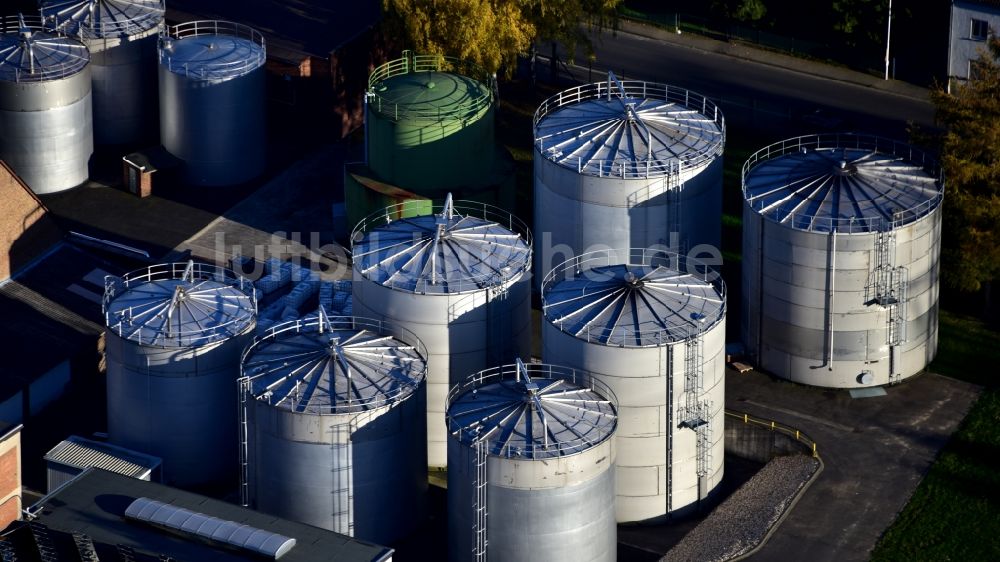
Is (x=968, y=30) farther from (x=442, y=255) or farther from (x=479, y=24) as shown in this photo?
Result: (x=442, y=255)

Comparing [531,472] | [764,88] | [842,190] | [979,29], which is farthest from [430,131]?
[979,29]

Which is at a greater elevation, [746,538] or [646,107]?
[646,107]

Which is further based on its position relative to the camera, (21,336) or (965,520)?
(21,336)

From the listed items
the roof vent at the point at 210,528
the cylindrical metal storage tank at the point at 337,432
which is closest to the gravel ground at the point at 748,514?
the cylindrical metal storage tank at the point at 337,432

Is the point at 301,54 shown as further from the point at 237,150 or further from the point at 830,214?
the point at 830,214

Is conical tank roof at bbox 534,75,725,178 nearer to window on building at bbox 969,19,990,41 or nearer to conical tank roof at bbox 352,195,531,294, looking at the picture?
conical tank roof at bbox 352,195,531,294

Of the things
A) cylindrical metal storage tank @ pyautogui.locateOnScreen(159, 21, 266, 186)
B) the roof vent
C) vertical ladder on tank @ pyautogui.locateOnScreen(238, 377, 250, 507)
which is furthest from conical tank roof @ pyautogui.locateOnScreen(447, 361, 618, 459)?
cylindrical metal storage tank @ pyautogui.locateOnScreen(159, 21, 266, 186)

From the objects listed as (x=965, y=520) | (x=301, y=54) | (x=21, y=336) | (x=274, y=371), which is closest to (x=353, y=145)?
(x=301, y=54)
